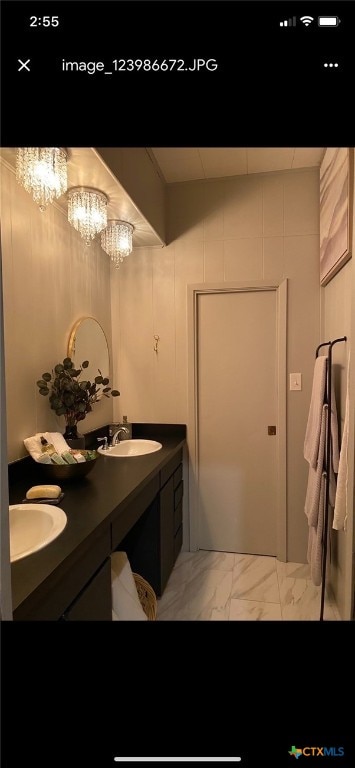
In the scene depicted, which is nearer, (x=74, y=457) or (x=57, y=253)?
(x=74, y=457)

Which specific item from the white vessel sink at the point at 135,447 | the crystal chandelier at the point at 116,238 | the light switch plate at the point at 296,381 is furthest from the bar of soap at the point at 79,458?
the light switch plate at the point at 296,381

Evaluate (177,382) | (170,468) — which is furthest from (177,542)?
(177,382)

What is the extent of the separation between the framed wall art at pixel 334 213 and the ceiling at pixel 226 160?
142 millimetres

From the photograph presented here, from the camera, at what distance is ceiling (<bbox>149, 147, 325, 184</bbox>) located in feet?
6.31

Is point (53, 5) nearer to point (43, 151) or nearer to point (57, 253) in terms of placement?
point (43, 151)

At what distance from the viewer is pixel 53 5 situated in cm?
32

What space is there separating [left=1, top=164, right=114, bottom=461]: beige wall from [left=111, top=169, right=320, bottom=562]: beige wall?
0.53m

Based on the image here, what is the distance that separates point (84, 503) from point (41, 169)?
1.10 meters

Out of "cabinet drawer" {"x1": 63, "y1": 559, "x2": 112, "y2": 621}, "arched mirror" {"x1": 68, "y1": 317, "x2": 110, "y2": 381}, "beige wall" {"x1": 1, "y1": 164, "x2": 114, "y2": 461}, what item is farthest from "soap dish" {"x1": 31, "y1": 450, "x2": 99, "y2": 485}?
"arched mirror" {"x1": 68, "y1": 317, "x2": 110, "y2": 381}

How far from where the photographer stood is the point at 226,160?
6.61 ft

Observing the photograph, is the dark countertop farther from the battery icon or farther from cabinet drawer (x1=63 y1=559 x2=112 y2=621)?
the battery icon

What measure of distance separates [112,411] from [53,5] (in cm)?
218
